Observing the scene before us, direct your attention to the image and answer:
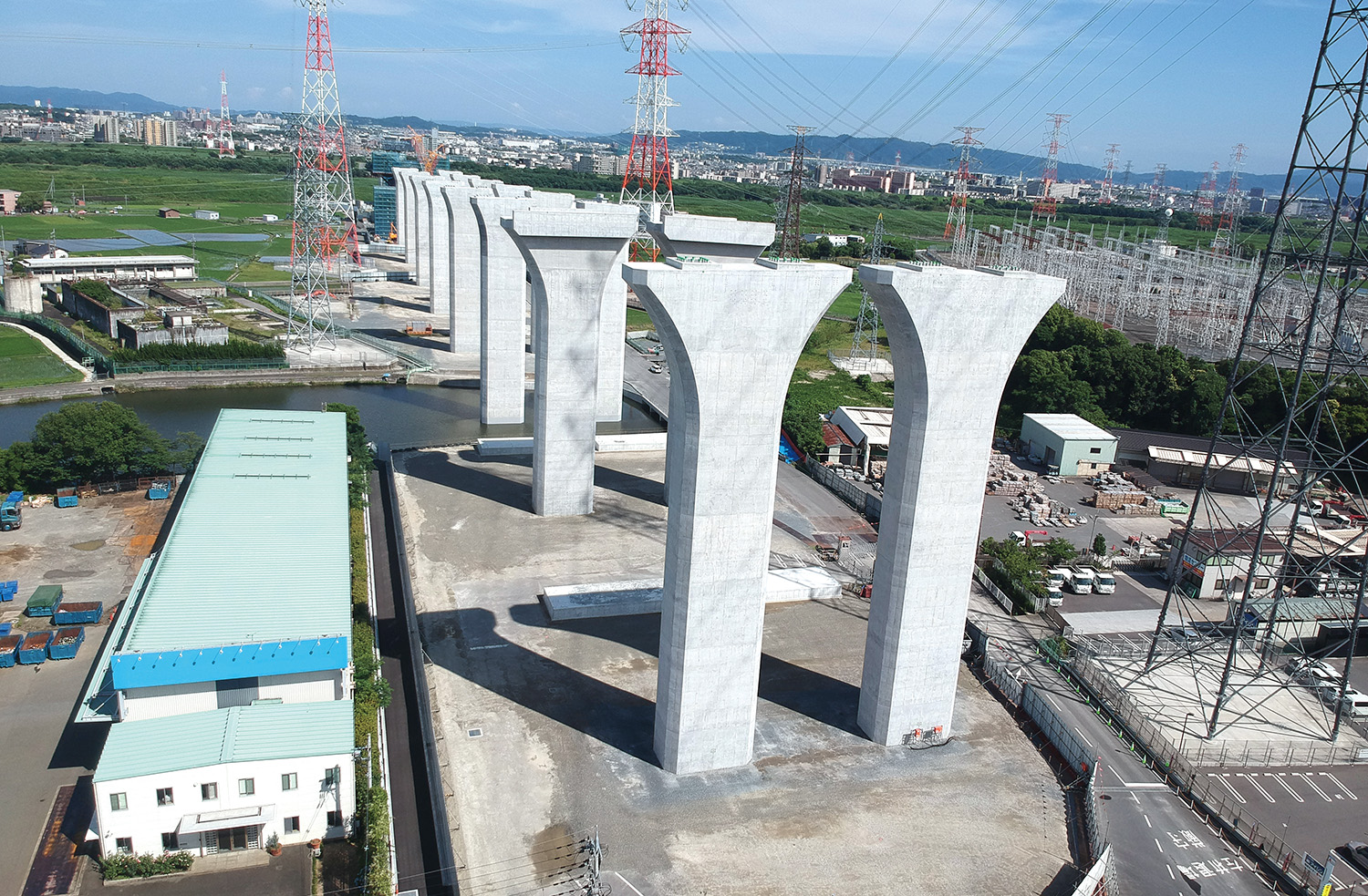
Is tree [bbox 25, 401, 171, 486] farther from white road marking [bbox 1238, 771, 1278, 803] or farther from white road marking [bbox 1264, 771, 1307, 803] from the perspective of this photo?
white road marking [bbox 1264, 771, 1307, 803]

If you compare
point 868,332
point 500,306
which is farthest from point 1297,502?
point 868,332

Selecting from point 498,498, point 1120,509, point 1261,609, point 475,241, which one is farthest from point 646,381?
point 1261,609

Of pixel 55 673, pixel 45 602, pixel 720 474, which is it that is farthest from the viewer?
pixel 45 602

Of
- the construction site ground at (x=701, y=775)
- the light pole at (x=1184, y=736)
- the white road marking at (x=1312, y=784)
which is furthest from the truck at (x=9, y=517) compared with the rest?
the white road marking at (x=1312, y=784)

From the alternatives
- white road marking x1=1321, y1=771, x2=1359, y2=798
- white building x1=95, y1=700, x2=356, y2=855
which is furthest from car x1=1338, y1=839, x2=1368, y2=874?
white building x1=95, y1=700, x2=356, y2=855

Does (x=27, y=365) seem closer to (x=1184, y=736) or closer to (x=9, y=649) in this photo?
(x=9, y=649)

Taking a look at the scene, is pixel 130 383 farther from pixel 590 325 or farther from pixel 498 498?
pixel 590 325
